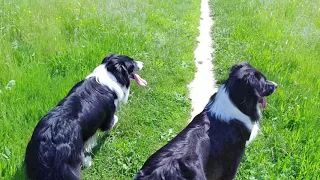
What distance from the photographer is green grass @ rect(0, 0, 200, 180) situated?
3.86m

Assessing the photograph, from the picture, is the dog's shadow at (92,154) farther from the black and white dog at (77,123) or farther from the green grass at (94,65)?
the black and white dog at (77,123)

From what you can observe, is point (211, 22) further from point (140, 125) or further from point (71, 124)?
point (71, 124)

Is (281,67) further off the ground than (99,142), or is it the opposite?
(281,67)

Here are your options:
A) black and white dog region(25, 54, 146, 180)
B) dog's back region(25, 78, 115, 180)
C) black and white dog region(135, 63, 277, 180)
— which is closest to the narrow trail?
black and white dog region(25, 54, 146, 180)

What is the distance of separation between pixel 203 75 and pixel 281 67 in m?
1.36

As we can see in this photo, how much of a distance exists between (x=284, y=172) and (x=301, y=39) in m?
3.88

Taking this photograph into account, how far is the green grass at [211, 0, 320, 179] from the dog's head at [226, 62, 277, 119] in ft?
3.19

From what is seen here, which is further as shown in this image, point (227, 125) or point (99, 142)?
point (99, 142)

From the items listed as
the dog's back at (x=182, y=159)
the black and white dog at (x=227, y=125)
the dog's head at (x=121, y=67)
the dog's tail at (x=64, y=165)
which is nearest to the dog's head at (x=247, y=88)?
the black and white dog at (x=227, y=125)

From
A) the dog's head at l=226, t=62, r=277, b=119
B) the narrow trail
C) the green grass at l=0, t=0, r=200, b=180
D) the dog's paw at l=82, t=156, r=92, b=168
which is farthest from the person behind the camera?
the narrow trail

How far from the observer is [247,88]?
2973 mm

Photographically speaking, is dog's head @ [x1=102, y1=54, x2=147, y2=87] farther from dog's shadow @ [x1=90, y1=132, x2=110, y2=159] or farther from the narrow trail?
the narrow trail

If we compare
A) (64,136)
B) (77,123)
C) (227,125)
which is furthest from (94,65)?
(227,125)

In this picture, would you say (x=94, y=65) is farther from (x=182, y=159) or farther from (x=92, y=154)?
(x=182, y=159)
